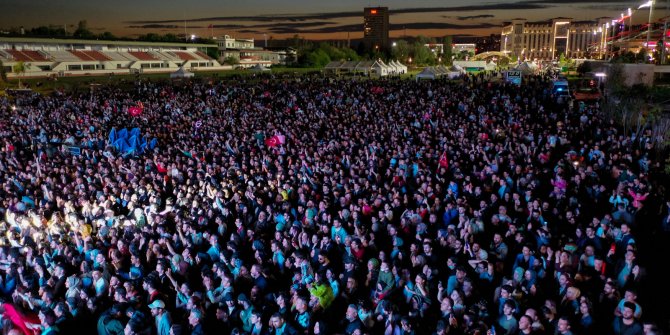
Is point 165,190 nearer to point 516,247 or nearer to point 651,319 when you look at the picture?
point 516,247

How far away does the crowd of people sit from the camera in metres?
5.20

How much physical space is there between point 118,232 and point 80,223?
3.82 feet

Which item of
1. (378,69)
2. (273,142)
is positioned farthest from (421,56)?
(273,142)

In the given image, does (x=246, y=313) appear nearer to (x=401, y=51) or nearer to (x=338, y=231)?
(x=338, y=231)

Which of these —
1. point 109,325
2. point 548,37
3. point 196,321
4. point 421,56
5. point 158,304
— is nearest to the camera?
point 196,321

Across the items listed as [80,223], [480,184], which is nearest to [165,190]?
[80,223]

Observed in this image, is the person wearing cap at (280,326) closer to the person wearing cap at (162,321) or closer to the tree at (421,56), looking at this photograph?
the person wearing cap at (162,321)

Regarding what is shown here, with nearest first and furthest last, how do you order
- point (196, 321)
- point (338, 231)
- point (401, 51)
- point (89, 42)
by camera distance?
1. point (196, 321)
2. point (338, 231)
3. point (89, 42)
4. point (401, 51)

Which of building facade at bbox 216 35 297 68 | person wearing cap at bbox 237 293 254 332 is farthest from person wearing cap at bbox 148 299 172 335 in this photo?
building facade at bbox 216 35 297 68

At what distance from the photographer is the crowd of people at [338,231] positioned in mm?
5199

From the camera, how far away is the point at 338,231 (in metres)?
7.34

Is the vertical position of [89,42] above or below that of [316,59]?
above

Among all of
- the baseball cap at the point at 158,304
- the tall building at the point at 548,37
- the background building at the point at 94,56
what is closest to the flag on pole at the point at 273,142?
the baseball cap at the point at 158,304

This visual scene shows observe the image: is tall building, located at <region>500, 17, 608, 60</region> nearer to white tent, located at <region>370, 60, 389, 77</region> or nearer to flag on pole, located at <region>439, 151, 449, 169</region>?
white tent, located at <region>370, 60, 389, 77</region>
